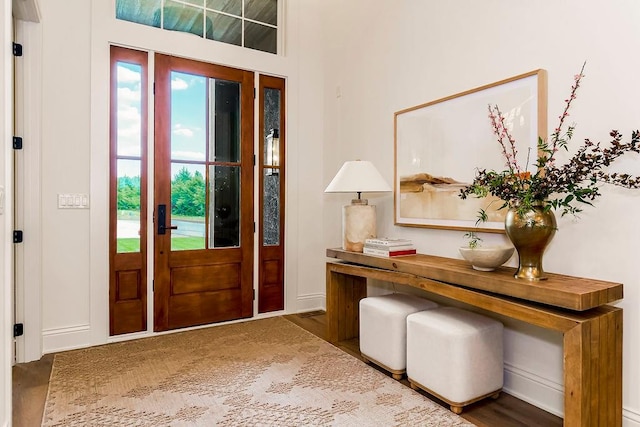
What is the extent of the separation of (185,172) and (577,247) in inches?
115

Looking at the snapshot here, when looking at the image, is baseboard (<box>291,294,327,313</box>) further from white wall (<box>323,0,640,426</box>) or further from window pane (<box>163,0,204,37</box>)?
window pane (<box>163,0,204,37</box>)

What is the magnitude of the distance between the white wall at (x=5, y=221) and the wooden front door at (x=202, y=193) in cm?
155

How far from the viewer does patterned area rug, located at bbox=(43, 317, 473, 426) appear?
1996 millimetres

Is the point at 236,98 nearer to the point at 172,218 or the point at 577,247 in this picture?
the point at 172,218

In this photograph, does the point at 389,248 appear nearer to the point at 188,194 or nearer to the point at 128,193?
the point at 188,194

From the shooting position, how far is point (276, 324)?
3.58 m

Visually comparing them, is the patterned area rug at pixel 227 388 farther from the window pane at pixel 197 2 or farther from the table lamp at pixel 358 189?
the window pane at pixel 197 2

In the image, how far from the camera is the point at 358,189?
9.27 ft

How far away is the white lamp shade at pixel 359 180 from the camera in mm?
2842

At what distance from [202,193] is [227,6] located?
1778mm

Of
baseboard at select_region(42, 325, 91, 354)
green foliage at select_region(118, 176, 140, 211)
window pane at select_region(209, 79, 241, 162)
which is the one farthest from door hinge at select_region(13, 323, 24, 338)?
window pane at select_region(209, 79, 241, 162)

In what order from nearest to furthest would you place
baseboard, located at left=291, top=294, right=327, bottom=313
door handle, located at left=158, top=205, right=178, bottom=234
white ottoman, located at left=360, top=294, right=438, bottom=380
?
white ottoman, located at left=360, top=294, right=438, bottom=380 → door handle, located at left=158, top=205, right=178, bottom=234 → baseboard, located at left=291, top=294, right=327, bottom=313

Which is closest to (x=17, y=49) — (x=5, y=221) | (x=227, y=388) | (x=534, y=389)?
(x=5, y=221)

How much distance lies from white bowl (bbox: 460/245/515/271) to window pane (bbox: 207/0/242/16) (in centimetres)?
309
